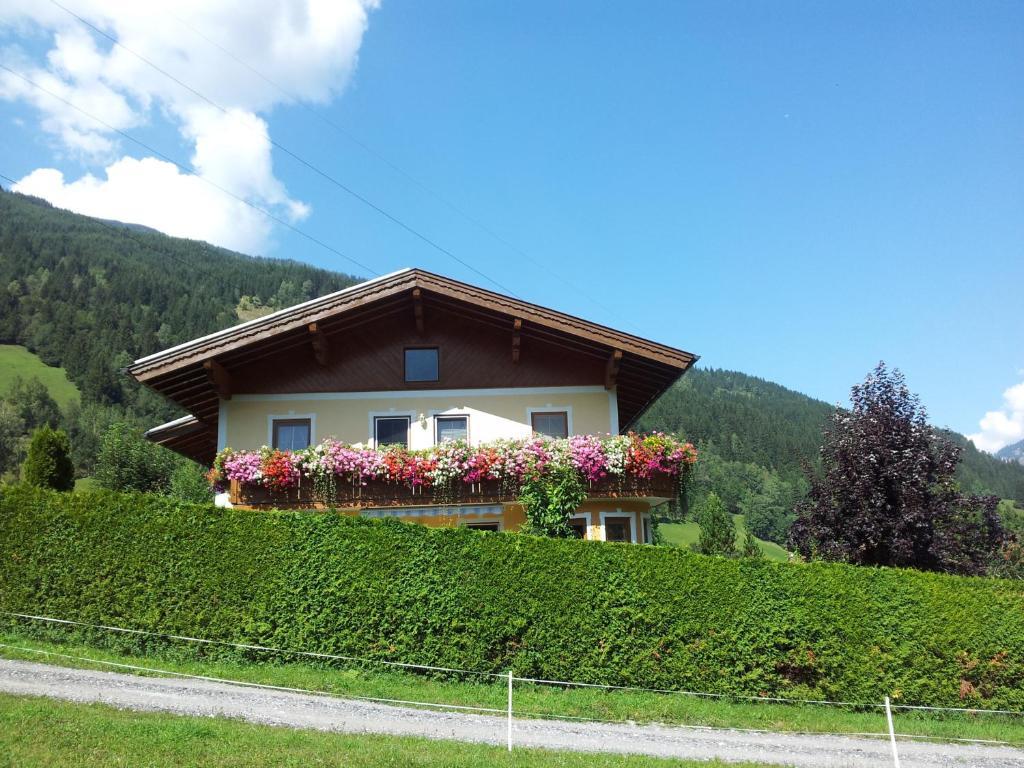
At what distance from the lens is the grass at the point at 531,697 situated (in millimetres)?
12164

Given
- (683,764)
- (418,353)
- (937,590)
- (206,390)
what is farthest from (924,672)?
(206,390)

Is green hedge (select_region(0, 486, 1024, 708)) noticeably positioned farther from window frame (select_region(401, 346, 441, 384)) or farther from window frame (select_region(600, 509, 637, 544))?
window frame (select_region(401, 346, 441, 384))

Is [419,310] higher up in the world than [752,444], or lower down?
lower down

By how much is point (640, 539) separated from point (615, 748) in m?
9.19

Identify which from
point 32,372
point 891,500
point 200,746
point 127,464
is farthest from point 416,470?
point 32,372

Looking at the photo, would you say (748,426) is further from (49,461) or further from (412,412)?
(49,461)

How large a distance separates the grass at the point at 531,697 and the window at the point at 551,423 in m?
7.73

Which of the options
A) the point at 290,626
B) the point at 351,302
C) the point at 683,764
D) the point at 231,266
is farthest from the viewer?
the point at 231,266

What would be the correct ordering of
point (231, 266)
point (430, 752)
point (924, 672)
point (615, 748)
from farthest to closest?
point (231, 266)
point (924, 672)
point (615, 748)
point (430, 752)

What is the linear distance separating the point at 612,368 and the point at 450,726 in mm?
10566

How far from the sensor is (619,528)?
19.5m

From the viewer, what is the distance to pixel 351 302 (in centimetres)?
1883

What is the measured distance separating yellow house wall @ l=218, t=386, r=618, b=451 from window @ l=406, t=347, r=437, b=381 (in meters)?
0.49

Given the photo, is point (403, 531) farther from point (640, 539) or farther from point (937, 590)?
point (937, 590)
